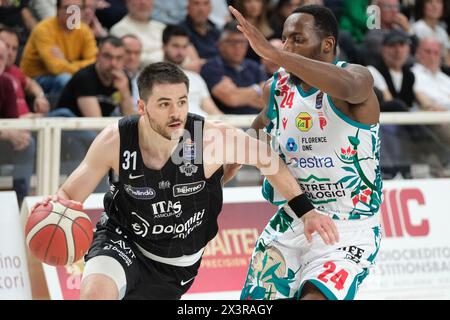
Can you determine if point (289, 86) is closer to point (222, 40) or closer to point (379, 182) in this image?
point (379, 182)

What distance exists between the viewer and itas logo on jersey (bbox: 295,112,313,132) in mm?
5152

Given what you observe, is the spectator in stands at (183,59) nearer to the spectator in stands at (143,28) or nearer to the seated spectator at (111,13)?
the spectator in stands at (143,28)

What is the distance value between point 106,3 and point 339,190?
507cm

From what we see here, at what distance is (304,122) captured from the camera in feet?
17.0

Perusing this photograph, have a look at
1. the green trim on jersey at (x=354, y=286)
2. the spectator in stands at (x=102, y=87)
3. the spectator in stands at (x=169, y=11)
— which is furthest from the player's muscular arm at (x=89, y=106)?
the green trim on jersey at (x=354, y=286)

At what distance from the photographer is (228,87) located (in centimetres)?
914

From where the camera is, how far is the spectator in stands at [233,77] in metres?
9.12

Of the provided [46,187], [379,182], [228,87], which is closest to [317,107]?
[379,182]

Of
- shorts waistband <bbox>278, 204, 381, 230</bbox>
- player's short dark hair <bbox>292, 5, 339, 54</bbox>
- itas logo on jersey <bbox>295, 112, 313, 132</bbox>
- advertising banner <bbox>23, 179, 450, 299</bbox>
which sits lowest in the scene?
advertising banner <bbox>23, 179, 450, 299</bbox>

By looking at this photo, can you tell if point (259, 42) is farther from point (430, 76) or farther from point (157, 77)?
point (430, 76)

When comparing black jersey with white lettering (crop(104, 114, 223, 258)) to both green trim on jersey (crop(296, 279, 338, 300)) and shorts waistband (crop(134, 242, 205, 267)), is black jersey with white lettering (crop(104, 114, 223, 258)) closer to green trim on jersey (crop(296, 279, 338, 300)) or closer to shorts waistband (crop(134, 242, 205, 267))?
shorts waistband (crop(134, 242, 205, 267))

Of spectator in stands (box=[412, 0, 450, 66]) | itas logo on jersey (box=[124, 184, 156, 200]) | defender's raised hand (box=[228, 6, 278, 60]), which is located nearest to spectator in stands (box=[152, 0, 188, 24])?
spectator in stands (box=[412, 0, 450, 66])

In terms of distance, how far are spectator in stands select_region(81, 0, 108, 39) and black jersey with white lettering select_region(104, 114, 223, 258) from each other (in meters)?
3.81

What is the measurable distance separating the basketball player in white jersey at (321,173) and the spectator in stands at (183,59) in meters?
3.69
